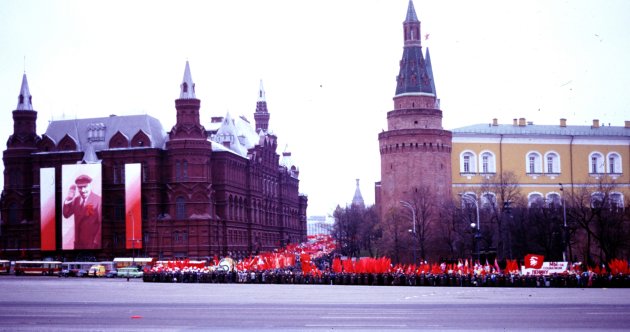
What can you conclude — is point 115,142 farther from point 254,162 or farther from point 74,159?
point 254,162

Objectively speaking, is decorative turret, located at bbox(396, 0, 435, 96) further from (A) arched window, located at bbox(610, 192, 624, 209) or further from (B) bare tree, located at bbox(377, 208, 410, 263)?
(A) arched window, located at bbox(610, 192, 624, 209)

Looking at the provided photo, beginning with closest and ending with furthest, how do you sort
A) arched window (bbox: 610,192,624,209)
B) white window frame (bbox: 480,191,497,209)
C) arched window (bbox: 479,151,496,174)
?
arched window (bbox: 610,192,624,209), white window frame (bbox: 480,191,497,209), arched window (bbox: 479,151,496,174)

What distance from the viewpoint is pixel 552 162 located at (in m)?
101

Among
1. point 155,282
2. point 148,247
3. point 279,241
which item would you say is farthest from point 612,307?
point 279,241

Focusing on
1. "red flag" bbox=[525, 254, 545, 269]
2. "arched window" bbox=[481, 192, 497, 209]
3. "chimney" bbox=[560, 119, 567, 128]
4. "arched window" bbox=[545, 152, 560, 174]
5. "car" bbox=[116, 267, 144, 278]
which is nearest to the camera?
"red flag" bbox=[525, 254, 545, 269]

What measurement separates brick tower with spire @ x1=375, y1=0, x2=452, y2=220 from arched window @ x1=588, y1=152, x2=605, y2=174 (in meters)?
17.1

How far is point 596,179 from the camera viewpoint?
100m

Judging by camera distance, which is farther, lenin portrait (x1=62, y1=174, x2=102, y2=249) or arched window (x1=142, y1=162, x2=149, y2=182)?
arched window (x1=142, y1=162, x2=149, y2=182)

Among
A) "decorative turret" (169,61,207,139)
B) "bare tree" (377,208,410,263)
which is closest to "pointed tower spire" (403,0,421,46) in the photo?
"bare tree" (377,208,410,263)

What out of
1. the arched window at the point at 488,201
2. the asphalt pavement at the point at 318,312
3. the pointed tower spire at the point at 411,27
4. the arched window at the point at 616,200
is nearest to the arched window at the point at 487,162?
the arched window at the point at 488,201

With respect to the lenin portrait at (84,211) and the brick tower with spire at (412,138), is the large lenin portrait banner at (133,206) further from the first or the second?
the brick tower with spire at (412,138)

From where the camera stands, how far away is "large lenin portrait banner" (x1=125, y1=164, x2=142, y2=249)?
93188 mm

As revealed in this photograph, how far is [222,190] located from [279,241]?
104 feet

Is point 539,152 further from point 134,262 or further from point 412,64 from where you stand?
point 134,262
